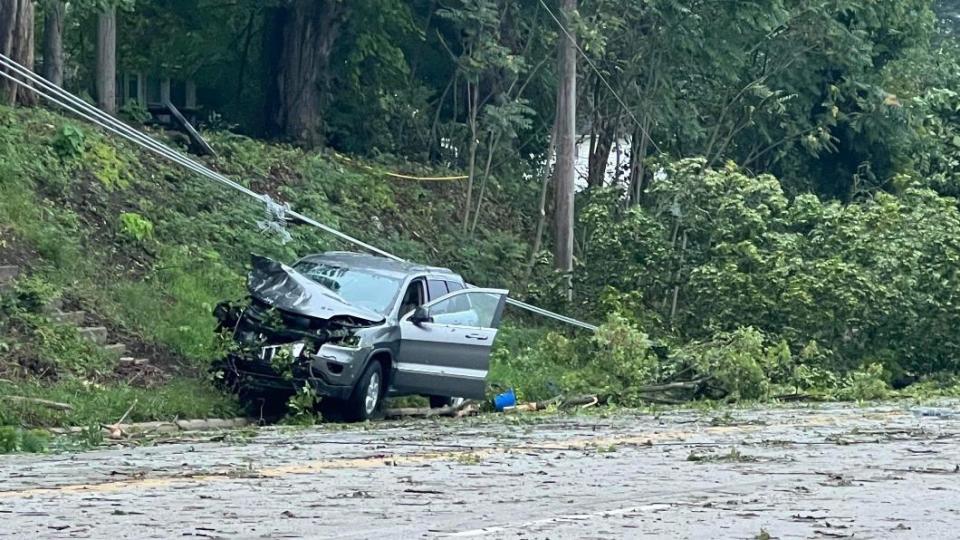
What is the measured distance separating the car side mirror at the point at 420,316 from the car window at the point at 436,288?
896 millimetres

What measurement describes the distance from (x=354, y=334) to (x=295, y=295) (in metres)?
0.77

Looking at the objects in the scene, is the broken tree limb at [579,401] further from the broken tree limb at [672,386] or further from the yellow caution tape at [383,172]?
the yellow caution tape at [383,172]

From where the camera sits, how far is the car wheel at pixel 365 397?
18.6 metres

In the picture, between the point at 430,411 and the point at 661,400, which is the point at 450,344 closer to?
the point at 430,411

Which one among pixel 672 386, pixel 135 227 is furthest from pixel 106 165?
pixel 672 386

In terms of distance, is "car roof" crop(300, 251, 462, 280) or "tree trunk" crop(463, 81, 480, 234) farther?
"tree trunk" crop(463, 81, 480, 234)

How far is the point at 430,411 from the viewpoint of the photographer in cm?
2086

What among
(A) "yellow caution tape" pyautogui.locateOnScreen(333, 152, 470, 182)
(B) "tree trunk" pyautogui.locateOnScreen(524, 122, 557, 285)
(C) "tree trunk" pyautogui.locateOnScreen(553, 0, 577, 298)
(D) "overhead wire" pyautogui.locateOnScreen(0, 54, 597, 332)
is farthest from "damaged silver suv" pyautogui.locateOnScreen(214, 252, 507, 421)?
(B) "tree trunk" pyautogui.locateOnScreen(524, 122, 557, 285)

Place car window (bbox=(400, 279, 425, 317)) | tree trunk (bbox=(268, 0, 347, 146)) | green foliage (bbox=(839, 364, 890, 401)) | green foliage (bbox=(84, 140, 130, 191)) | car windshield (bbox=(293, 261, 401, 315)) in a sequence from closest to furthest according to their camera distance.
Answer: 1. car windshield (bbox=(293, 261, 401, 315))
2. car window (bbox=(400, 279, 425, 317))
3. green foliage (bbox=(84, 140, 130, 191))
4. green foliage (bbox=(839, 364, 890, 401))
5. tree trunk (bbox=(268, 0, 347, 146))

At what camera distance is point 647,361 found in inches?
968

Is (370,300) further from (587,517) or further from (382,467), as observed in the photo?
(587,517)

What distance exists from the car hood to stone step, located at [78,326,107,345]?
88.6 inches

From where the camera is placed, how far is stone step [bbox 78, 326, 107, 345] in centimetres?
1964

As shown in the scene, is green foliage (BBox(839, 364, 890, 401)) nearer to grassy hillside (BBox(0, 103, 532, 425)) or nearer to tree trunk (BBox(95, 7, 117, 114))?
grassy hillside (BBox(0, 103, 532, 425))
